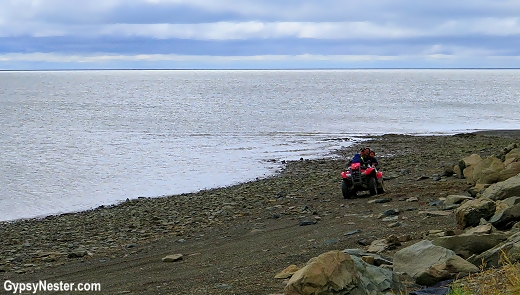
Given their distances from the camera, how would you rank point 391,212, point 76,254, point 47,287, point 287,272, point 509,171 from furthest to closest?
point 509,171, point 391,212, point 76,254, point 47,287, point 287,272

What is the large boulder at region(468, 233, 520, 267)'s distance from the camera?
683 centimetres

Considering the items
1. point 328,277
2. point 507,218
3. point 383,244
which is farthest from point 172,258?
point 507,218

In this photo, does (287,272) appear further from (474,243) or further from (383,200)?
(383,200)

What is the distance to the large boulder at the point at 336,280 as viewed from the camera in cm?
688

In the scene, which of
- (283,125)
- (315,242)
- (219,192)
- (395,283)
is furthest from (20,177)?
(283,125)

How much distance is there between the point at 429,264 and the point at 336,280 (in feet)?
4.92

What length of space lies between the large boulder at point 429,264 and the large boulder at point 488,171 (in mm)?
6828

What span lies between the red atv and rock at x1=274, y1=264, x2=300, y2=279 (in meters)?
7.30

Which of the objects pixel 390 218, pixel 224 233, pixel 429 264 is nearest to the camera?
pixel 429 264

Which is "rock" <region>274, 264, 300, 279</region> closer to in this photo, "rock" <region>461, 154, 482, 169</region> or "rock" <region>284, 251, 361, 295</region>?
"rock" <region>284, 251, 361, 295</region>

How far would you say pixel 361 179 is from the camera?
16.3m

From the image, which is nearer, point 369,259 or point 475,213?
point 369,259

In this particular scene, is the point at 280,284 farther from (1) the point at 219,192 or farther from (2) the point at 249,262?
(1) the point at 219,192

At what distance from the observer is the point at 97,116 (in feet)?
242
